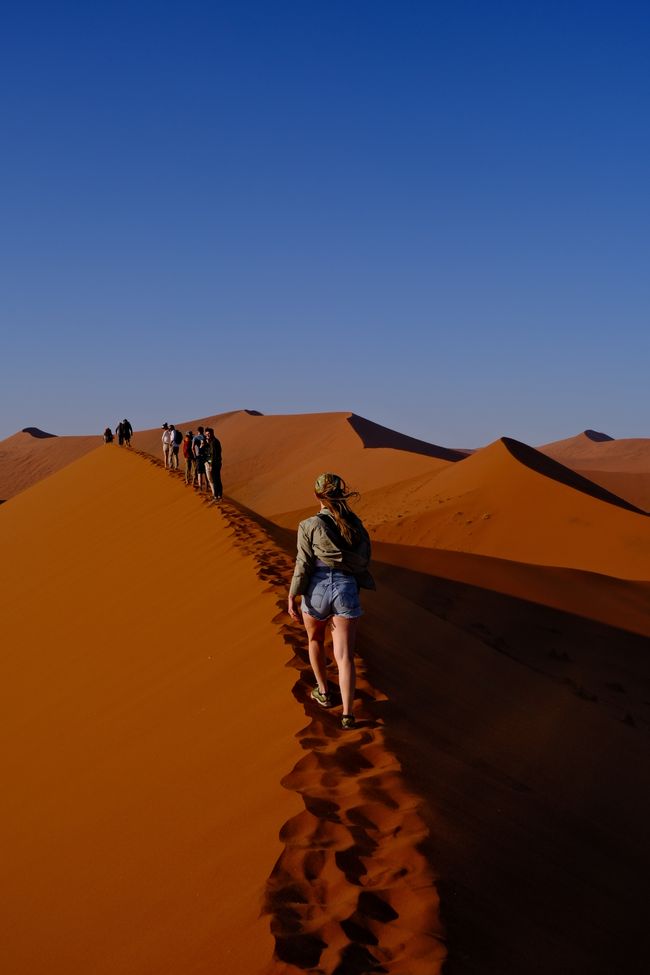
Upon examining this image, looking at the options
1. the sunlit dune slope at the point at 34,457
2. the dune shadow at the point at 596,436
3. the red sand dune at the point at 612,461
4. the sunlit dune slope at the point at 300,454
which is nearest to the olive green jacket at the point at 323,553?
the sunlit dune slope at the point at 300,454

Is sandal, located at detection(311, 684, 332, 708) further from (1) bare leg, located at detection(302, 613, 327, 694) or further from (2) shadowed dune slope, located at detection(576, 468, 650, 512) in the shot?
(2) shadowed dune slope, located at detection(576, 468, 650, 512)

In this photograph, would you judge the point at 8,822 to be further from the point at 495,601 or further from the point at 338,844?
the point at 495,601

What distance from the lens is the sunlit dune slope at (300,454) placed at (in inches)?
2219

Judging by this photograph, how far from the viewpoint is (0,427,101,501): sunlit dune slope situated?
89688 mm

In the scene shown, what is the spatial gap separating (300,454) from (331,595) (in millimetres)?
66432

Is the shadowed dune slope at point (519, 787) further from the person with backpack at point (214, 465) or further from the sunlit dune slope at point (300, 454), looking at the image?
the sunlit dune slope at point (300, 454)

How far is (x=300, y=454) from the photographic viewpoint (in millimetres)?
71438

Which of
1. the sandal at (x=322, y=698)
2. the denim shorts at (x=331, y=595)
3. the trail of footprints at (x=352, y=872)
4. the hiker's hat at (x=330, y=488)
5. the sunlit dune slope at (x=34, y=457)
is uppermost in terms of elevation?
the sunlit dune slope at (x=34, y=457)

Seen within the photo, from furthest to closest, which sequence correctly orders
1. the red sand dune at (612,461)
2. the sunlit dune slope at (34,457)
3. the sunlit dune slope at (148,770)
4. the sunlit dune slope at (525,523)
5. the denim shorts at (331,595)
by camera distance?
the sunlit dune slope at (34,457) → the red sand dune at (612,461) → the sunlit dune slope at (525,523) → the denim shorts at (331,595) → the sunlit dune slope at (148,770)

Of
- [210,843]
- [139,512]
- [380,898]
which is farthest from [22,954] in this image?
Answer: [139,512]

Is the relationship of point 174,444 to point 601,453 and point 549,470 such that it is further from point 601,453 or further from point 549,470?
point 601,453

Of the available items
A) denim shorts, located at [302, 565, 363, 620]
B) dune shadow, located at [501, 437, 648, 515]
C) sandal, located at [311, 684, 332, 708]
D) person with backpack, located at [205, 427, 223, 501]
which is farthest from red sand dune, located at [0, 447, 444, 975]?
dune shadow, located at [501, 437, 648, 515]

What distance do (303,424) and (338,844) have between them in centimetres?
7752

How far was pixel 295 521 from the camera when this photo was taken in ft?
123
